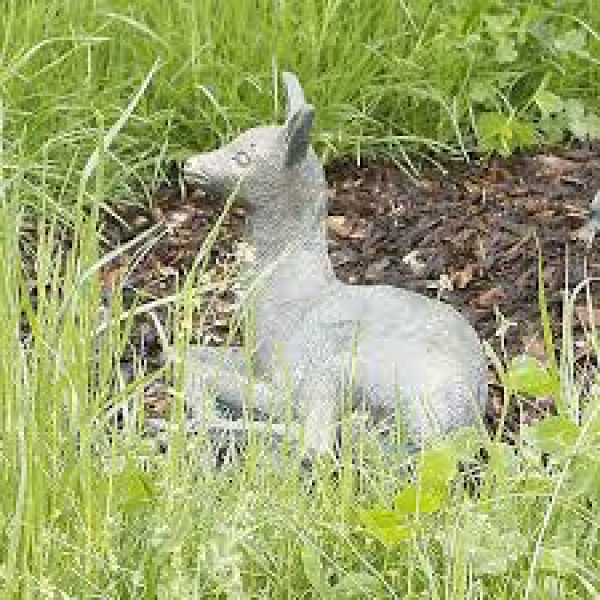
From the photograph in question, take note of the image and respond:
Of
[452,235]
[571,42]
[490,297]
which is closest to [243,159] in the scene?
[490,297]

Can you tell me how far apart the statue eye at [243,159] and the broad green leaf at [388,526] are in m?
1.49

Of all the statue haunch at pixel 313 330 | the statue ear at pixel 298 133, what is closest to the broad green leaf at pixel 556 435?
the statue haunch at pixel 313 330

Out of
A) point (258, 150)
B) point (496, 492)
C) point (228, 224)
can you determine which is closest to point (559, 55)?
point (228, 224)

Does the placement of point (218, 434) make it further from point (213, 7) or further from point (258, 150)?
point (213, 7)

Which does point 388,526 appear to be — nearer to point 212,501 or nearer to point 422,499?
point 422,499

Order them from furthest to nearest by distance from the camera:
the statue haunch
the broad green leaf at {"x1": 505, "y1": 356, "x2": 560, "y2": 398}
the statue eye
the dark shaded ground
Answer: the dark shaded ground < the statue eye < the statue haunch < the broad green leaf at {"x1": 505, "y1": 356, "x2": 560, "y2": 398}

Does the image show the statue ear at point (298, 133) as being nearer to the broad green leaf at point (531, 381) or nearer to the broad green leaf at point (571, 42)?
the broad green leaf at point (531, 381)

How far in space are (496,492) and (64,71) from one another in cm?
326

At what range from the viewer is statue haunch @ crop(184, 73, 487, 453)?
4.11 metres

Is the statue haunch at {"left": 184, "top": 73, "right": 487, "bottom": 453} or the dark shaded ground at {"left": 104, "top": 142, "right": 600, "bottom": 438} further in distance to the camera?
the dark shaded ground at {"left": 104, "top": 142, "right": 600, "bottom": 438}

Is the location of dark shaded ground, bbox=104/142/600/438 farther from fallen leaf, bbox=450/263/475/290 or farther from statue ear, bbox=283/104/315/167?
statue ear, bbox=283/104/315/167

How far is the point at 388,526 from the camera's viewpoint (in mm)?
3154

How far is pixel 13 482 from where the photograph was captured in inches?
129

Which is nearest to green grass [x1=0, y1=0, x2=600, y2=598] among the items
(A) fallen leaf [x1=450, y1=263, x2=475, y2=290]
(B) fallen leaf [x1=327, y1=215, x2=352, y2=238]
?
(A) fallen leaf [x1=450, y1=263, x2=475, y2=290]
